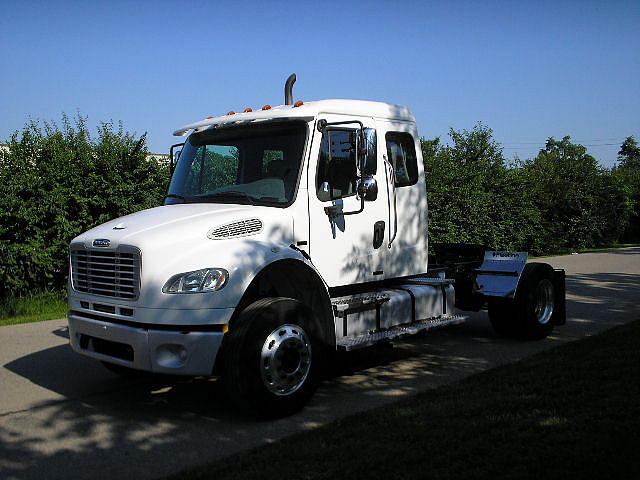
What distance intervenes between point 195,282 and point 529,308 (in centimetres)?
517

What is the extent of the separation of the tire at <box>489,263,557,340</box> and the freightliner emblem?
530cm

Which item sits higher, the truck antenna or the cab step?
the truck antenna

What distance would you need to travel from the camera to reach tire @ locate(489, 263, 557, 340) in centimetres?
846

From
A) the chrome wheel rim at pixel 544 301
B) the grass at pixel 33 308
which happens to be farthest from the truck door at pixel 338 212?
the grass at pixel 33 308

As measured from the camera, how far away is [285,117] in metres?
6.18

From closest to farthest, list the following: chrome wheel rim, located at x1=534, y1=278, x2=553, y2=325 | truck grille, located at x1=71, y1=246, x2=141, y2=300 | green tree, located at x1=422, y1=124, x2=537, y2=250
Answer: truck grille, located at x1=71, y1=246, x2=141, y2=300 → chrome wheel rim, located at x1=534, y1=278, x2=553, y2=325 → green tree, located at x1=422, y1=124, x2=537, y2=250

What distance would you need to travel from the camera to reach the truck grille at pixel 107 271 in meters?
5.22

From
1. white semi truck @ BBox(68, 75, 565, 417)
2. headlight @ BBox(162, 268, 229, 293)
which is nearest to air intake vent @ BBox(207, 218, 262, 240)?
→ white semi truck @ BBox(68, 75, 565, 417)

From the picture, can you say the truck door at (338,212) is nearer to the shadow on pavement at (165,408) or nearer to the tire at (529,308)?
the shadow on pavement at (165,408)

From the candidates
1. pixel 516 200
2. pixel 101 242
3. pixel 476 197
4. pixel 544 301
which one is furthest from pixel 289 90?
pixel 516 200

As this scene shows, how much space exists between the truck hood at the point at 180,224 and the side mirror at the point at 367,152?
3.09 ft

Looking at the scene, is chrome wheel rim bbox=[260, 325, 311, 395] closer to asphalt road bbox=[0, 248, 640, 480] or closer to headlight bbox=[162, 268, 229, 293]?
asphalt road bbox=[0, 248, 640, 480]

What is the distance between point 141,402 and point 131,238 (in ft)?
5.73

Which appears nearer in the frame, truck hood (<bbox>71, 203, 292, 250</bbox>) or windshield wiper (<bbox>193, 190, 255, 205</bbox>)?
truck hood (<bbox>71, 203, 292, 250</bbox>)
